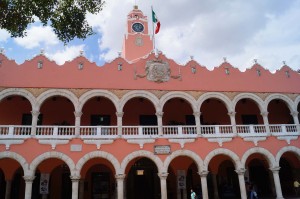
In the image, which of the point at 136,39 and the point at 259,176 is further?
the point at 136,39

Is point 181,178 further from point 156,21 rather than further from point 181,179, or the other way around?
point 156,21

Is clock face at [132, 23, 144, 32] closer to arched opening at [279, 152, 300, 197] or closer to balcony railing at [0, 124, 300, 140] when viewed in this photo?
balcony railing at [0, 124, 300, 140]

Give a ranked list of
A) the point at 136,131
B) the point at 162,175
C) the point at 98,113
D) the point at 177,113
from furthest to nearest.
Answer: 1. the point at 177,113
2. the point at 98,113
3. the point at 136,131
4. the point at 162,175

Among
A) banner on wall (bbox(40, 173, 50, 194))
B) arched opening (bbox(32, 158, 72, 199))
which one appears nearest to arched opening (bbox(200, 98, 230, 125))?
arched opening (bbox(32, 158, 72, 199))

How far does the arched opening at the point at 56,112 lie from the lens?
1603 cm

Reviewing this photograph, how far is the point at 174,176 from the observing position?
17.7m

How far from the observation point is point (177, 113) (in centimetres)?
1753

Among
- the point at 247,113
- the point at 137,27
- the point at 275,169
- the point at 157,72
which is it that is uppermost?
the point at 137,27

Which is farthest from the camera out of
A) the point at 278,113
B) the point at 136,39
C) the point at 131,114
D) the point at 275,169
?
the point at 136,39

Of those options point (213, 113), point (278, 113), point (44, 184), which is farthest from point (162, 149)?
point (278, 113)

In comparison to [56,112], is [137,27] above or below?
above

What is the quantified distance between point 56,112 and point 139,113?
4.96 meters

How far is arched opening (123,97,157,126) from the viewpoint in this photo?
54.8ft

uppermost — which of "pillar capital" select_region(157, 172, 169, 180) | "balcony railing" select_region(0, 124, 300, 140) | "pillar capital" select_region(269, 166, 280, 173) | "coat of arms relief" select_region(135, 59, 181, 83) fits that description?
"coat of arms relief" select_region(135, 59, 181, 83)
